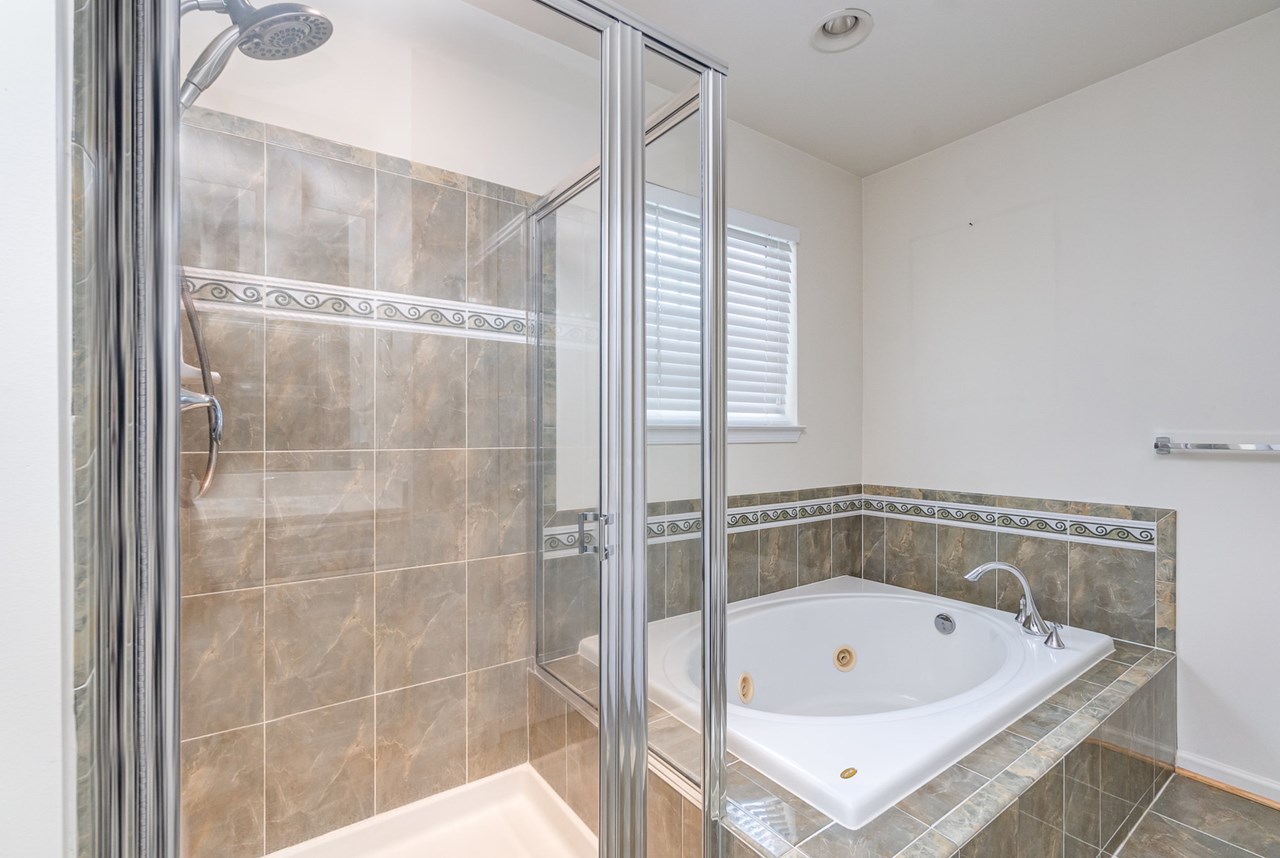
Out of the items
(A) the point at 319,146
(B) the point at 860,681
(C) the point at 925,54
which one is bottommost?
(B) the point at 860,681

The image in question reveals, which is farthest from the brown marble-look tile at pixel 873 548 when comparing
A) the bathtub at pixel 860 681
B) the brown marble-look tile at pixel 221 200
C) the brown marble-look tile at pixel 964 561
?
the brown marble-look tile at pixel 221 200

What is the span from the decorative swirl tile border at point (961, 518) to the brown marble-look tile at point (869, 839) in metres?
1.26

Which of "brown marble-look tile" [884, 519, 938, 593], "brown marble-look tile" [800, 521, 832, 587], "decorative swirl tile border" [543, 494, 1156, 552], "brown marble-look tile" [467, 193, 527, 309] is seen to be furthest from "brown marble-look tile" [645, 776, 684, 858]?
"brown marble-look tile" [884, 519, 938, 593]

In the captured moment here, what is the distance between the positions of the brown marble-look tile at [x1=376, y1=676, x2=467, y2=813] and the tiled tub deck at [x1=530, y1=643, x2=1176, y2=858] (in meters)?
0.15

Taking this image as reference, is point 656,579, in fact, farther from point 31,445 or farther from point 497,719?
point 31,445

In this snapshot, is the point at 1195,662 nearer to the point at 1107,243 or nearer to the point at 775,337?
the point at 1107,243

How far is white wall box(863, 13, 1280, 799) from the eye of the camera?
5.69 feet

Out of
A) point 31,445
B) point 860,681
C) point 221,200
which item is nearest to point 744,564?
point 860,681

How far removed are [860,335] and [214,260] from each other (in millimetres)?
2592

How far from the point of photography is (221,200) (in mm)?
829

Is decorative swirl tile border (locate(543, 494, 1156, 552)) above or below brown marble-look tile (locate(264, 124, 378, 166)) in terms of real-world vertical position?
below

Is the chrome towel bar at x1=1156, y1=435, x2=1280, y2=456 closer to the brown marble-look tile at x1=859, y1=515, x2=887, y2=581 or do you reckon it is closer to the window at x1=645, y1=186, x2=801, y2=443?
the brown marble-look tile at x1=859, y1=515, x2=887, y2=581

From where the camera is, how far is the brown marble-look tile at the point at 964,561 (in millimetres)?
2322

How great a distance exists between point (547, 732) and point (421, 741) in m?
0.24
